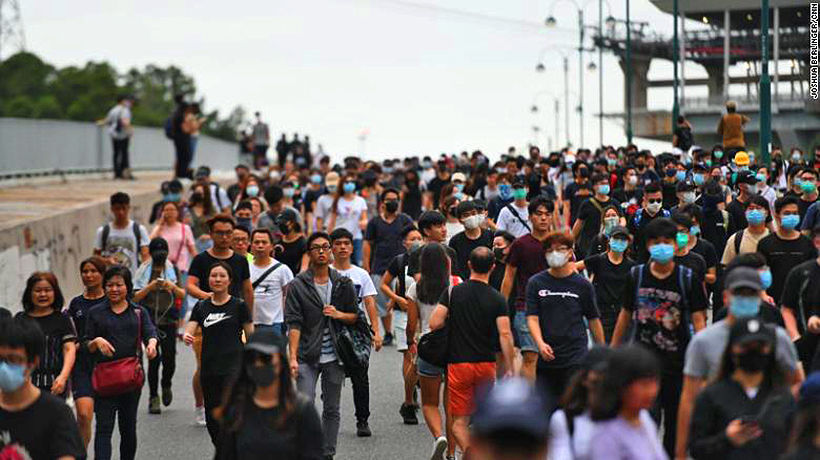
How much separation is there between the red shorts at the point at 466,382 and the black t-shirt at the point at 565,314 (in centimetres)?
43

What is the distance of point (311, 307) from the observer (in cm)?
1298

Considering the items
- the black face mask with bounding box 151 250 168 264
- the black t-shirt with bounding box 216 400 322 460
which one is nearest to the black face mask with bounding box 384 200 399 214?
the black face mask with bounding box 151 250 168 264

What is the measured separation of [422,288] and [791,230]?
2.96m

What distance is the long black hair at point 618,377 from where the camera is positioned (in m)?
7.12

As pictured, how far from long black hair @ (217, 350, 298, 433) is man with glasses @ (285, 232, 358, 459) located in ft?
15.9

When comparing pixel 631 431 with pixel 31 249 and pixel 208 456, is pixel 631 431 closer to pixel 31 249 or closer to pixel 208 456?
pixel 208 456

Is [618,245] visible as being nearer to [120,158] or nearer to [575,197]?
[575,197]

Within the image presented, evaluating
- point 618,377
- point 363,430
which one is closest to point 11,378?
point 618,377

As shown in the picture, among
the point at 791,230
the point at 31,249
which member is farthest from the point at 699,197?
the point at 31,249

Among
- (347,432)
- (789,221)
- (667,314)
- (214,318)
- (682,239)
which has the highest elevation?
(789,221)

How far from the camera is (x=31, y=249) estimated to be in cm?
2217

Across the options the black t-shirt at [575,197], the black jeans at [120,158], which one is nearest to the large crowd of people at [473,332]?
the black t-shirt at [575,197]

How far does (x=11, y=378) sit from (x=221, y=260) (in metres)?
5.73

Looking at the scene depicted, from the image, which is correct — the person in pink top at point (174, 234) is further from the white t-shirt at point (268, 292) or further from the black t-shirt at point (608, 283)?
the black t-shirt at point (608, 283)
